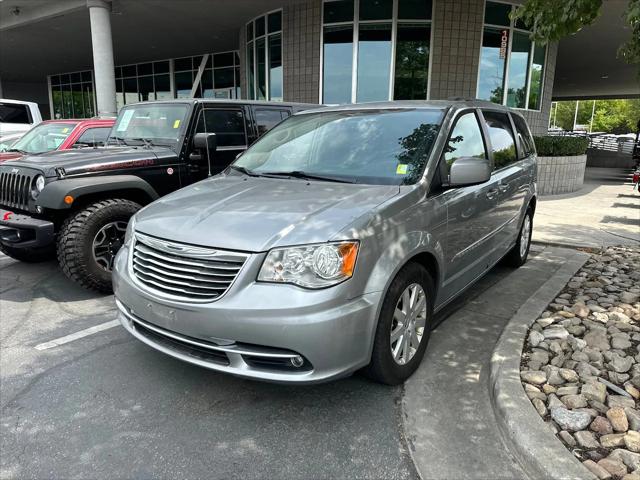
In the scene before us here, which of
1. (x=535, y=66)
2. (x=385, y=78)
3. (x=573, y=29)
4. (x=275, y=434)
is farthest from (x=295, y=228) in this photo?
(x=535, y=66)

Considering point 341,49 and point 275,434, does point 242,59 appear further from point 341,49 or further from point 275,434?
point 275,434

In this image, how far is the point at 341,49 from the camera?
13.5 m

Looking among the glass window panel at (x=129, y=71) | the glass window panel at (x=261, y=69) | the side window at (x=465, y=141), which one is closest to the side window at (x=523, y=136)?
the side window at (x=465, y=141)

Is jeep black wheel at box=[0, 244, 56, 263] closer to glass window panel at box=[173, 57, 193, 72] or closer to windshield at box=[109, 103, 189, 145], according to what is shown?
windshield at box=[109, 103, 189, 145]

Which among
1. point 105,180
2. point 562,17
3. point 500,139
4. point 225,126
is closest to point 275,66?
point 225,126

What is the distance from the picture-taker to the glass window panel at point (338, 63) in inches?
529

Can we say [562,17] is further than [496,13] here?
No

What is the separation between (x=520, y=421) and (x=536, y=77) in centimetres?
1420

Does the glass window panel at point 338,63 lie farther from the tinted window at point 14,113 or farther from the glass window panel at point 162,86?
the glass window panel at point 162,86

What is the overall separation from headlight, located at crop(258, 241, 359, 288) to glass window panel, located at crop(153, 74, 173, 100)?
25.6m

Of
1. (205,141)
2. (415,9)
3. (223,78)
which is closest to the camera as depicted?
(205,141)

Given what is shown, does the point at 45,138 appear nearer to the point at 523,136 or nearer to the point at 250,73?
the point at 523,136


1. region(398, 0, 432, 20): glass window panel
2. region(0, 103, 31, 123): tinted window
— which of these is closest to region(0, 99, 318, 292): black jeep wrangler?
region(0, 103, 31, 123): tinted window

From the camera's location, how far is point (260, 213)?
2953mm
